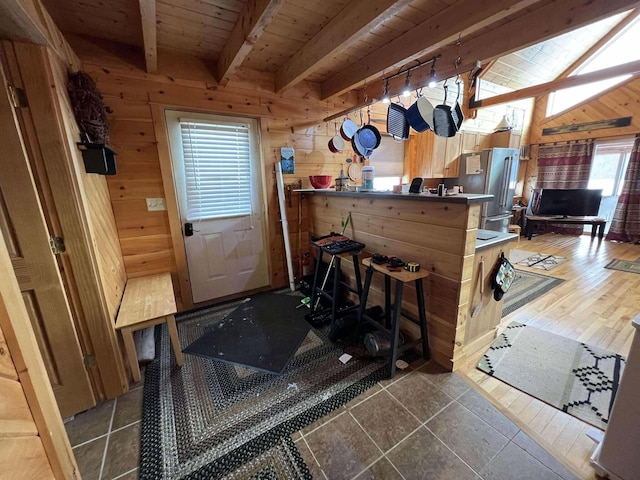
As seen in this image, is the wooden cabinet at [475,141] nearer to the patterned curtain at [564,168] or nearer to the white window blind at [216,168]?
the patterned curtain at [564,168]

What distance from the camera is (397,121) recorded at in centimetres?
230

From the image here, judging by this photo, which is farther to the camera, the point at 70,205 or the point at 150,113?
the point at 150,113

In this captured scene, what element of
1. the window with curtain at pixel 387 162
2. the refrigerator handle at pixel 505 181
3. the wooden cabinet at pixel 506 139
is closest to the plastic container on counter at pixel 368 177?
the window with curtain at pixel 387 162

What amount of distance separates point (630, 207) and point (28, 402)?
8349 mm

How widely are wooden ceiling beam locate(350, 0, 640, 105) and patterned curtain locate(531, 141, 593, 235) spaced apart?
5.33 meters

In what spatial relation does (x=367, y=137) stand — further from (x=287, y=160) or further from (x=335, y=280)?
(x=335, y=280)

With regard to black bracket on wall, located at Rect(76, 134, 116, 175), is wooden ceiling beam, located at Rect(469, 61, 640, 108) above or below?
above

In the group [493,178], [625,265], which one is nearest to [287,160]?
[493,178]

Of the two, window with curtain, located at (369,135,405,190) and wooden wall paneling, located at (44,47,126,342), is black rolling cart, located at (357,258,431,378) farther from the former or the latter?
window with curtain, located at (369,135,405,190)

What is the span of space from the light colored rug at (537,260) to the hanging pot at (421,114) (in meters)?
3.32

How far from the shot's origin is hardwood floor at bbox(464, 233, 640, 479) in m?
1.42

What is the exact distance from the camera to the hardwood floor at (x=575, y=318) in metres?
1.42

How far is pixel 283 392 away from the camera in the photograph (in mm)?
1734

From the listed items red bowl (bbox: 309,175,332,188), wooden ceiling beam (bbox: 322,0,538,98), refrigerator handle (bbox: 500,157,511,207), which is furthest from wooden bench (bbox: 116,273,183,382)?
refrigerator handle (bbox: 500,157,511,207)
